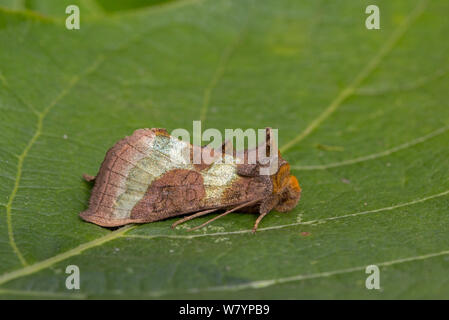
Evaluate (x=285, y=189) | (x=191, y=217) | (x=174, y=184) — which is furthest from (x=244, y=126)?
(x=191, y=217)

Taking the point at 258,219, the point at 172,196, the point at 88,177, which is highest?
the point at 88,177

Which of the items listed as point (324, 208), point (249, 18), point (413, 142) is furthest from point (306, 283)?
point (249, 18)

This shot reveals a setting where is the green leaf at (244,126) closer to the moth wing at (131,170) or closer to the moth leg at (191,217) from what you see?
the moth leg at (191,217)

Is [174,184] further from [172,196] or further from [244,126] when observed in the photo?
[244,126]

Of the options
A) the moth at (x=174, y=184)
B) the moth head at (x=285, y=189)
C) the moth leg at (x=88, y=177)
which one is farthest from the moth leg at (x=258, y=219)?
the moth leg at (x=88, y=177)

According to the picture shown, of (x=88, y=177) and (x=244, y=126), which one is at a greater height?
(x=244, y=126)

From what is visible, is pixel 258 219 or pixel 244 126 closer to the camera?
pixel 258 219

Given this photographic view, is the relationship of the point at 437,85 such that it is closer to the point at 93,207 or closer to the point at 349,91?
the point at 349,91
